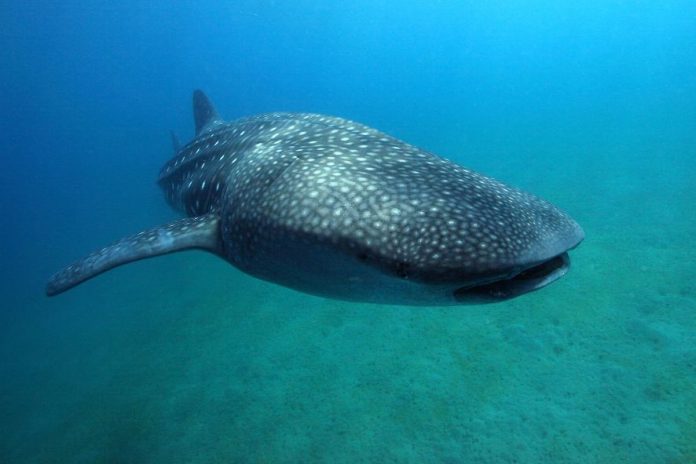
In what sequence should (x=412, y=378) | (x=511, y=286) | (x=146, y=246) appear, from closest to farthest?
1. (x=511, y=286)
2. (x=146, y=246)
3. (x=412, y=378)

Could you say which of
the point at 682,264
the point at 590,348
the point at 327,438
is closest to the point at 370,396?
the point at 327,438

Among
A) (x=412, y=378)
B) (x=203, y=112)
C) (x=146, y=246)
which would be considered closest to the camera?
(x=146, y=246)

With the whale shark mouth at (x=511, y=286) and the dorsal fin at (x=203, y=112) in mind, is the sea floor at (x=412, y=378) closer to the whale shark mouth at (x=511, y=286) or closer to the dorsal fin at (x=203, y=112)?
the whale shark mouth at (x=511, y=286)

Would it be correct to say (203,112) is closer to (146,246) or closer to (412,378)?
(146,246)

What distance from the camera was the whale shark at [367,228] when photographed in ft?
6.89

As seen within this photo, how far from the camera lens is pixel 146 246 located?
372 cm

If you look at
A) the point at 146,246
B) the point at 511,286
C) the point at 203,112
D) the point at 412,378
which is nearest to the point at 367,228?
the point at 511,286

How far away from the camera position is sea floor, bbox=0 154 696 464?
14.7 feet

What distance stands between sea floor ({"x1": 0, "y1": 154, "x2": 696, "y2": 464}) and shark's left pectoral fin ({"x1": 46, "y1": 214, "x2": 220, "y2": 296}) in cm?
302

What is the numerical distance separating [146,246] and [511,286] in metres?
3.14

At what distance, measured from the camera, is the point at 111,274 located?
17266 millimetres

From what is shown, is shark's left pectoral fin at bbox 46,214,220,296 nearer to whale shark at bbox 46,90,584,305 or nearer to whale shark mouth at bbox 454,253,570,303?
whale shark at bbox 46,90,584,305

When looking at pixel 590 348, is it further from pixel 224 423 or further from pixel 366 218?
pixel 224 423

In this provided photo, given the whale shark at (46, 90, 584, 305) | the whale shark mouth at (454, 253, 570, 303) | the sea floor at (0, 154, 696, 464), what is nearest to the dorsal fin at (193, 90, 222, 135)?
the sea floor at (0, 154, 696, 464)
